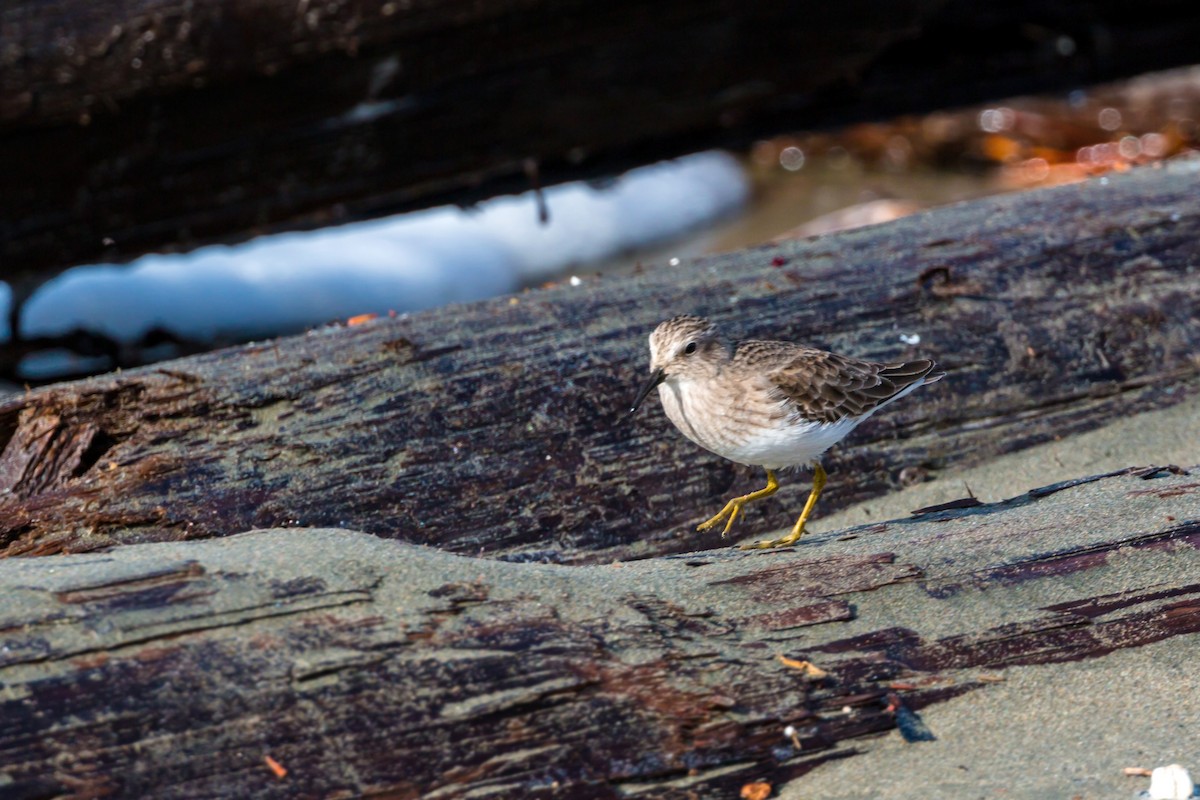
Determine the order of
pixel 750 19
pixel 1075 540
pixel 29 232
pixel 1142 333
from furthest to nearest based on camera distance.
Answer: pixel 750 19, pixel 29 232, pixel 1142 333, pixel 1075 540

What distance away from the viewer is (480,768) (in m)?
2.55

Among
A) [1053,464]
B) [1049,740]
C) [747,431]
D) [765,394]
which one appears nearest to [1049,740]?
[1049,740]

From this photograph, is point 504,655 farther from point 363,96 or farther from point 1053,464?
point 363,96

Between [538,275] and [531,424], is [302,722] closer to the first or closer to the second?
[531,424]

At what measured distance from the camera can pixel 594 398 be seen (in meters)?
4.18

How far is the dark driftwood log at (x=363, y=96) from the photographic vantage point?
5660 mm

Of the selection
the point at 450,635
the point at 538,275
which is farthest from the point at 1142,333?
the point at 538,275

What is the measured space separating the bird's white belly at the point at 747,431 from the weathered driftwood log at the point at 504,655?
2.28 feet

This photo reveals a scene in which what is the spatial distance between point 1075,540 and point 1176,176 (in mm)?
2857

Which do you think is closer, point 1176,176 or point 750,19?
point 1176,176

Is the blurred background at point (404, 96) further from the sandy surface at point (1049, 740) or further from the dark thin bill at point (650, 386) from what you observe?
the sandy surface at point (1049, 740)

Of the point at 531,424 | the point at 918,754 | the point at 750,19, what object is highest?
the point at 750,19

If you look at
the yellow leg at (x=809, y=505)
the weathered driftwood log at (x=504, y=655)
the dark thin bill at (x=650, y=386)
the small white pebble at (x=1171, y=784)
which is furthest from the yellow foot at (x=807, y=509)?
the small white pebble at (x=1171, y=784)

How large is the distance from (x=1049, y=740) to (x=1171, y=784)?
28 centimetres
